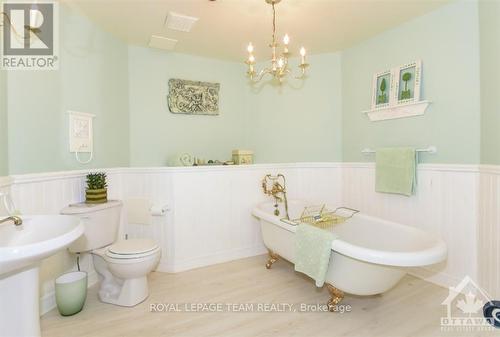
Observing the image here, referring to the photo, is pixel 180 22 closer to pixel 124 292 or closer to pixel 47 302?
pixel 124 292

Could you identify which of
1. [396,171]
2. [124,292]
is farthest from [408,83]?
[124,292]

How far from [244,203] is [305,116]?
1.30 m

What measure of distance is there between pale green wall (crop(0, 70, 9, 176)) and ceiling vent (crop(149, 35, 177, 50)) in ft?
4.53

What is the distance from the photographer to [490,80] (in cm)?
199

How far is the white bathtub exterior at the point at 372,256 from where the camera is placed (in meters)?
1.57

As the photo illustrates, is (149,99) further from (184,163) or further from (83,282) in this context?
(83,282)

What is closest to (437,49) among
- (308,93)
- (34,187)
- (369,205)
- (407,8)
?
(407,8)

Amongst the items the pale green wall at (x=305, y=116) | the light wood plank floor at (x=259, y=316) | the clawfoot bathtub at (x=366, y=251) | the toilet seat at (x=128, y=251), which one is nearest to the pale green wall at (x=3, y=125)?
the toilet seat at (x=128, y=251)

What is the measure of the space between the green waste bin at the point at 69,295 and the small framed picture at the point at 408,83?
3.08 meters

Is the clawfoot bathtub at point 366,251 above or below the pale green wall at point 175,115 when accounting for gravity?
below

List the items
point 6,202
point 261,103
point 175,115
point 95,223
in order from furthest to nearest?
point 261,103
point 175,115
point 95,223
point 6,202

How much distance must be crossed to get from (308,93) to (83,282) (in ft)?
9.64

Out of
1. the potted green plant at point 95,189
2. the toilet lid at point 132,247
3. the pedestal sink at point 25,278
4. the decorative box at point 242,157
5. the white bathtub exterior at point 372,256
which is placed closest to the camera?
the pedestal sink at point 25,278

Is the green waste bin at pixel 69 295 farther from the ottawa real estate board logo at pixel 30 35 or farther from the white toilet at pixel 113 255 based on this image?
the ottawa real estate board logo at pixel 30 35
